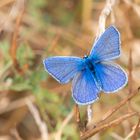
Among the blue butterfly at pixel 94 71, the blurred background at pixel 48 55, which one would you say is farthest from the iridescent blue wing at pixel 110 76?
the blurred background at pixel 48 55

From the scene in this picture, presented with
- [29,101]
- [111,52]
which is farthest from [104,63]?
[29,101]

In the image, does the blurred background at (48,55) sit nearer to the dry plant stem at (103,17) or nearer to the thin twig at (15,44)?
the thin twig at (15,44)

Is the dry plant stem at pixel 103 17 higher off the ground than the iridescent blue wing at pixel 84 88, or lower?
higher

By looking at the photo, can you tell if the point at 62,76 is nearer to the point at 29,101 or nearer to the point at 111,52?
the point at 111,52

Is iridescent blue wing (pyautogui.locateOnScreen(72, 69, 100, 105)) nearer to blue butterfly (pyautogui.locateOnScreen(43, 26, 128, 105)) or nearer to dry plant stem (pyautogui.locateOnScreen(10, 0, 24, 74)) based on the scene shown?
blue butterfly (pyautogui.locateOnScreen(43, 26, 128, 105))

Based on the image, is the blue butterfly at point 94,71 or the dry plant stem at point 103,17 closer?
the blue butterfly at point 94,71

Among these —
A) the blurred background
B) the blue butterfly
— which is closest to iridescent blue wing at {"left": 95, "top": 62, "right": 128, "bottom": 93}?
the blue butterfly

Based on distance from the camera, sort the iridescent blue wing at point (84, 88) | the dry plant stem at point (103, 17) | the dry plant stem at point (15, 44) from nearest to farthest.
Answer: the iridescent blue wing at point (84, 88) → the dry plant stem at point (103, 17) → the dry plant stem at point (15, 44)
